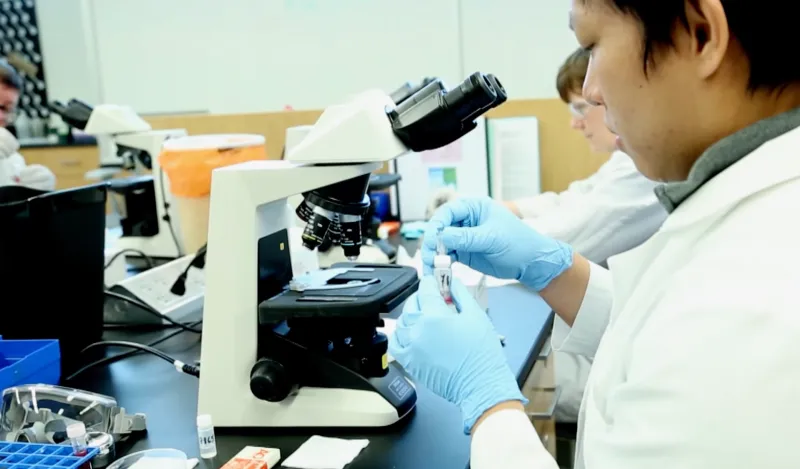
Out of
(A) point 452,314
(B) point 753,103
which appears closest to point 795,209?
(B) point 753,103

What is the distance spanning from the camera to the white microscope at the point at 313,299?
941 millimetres

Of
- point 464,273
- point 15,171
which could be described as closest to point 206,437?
point 464,273

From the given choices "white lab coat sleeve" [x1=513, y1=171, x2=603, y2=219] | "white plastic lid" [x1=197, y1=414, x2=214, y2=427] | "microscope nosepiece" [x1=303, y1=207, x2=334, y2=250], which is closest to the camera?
"white plastic lid" [x1=197, y1=414, x2=214, y2=427]

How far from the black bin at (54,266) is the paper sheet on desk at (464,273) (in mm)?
621

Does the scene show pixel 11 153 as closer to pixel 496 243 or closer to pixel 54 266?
pixel 54 266

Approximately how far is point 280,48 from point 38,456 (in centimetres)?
324

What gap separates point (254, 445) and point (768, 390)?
2.12 ft

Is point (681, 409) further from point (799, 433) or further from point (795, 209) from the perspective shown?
point (795, 209)

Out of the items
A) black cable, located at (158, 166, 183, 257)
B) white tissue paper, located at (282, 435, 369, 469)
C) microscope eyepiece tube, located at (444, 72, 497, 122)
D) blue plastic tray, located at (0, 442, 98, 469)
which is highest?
microscope eyepiece tube, located at (444, 72, 497, 122)

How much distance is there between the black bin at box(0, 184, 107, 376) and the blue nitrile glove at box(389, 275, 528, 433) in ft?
2.21

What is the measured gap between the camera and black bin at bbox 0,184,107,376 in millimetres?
1168

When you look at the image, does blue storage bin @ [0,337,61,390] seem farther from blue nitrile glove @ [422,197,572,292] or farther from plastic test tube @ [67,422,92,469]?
blue nitrile glove @ [422,197,572,292]

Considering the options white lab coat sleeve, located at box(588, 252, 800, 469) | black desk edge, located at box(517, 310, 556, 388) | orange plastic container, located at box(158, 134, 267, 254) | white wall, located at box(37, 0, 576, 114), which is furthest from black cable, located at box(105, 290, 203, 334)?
white wall, located at box(37, 0, 576, 114)

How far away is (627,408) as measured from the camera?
609 mm
